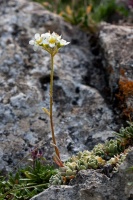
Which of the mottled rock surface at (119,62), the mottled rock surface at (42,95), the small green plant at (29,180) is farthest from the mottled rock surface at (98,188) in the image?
the mottled rock surface at (119,62)

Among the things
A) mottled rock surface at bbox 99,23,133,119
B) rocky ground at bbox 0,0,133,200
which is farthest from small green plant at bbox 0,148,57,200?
mottled rock surface at bbox 99,23,133,119

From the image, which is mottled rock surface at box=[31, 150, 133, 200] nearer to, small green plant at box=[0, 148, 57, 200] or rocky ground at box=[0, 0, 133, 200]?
small green plant at box=[0, 148, 57, 200]

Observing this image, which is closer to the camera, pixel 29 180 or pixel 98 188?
pixel 98 188

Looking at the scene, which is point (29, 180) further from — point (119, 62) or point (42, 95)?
point (119, 62)

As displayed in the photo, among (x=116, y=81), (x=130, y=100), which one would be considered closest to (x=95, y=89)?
(x=116, y=81)

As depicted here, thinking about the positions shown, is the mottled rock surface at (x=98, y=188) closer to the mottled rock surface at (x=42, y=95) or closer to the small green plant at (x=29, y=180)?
the small green plant at (x=29, y=180)

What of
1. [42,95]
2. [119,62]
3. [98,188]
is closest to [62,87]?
[42,95]

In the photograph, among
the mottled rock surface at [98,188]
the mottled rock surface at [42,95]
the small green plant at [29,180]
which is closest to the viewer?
the mottled rock surface at [98,188]
